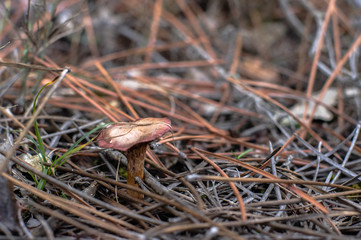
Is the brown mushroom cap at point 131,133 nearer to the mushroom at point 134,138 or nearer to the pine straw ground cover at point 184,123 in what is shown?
the mushroom at point 134,138

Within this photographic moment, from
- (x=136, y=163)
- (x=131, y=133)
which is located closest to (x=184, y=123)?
(x=136, y=163)

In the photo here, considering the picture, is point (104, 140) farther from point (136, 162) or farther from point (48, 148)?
point (48, 148)

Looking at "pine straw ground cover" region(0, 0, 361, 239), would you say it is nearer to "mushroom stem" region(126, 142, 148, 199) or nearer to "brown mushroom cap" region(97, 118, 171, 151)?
"mushroom stem" region(126, 142, 148, 199)

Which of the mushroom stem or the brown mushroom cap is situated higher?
the brown mushroom cap

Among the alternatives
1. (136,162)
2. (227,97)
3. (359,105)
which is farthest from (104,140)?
(359,105)

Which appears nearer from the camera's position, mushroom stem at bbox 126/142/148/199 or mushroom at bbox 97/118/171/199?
mushroom at bbox 97/118/171/199

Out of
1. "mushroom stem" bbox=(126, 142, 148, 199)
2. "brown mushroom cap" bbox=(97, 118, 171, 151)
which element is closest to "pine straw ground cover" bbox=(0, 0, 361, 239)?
"mushroom stem" bbox=(126, 142, 148, 199)

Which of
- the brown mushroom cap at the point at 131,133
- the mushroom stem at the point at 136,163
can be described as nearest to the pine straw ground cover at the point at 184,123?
the mushroom stem at the point at 136,163

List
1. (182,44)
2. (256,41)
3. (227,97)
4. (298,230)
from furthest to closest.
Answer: (256,41) → (182,44) → (227,97) → (298,230)
